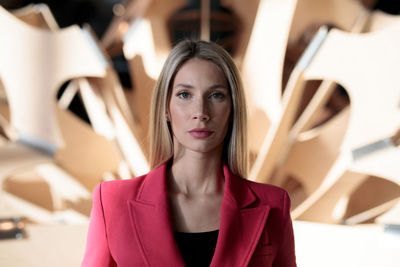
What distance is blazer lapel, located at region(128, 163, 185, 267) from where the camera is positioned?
0.80 metres

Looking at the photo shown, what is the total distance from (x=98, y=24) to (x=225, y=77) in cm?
400

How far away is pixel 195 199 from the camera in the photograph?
88 cm

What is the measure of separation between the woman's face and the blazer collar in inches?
3.5

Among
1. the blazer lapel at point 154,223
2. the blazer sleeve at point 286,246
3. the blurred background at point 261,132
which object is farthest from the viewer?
the blurred background at point 261,132

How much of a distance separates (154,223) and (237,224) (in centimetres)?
15

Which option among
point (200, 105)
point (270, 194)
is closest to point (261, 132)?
point (270, 194)

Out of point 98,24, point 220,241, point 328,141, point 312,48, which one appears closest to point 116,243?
point 220,241

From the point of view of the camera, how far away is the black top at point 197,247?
828mm

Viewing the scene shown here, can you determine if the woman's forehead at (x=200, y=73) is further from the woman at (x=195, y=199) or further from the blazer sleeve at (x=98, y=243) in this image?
the blazer sleeve at (x=98, y=243)

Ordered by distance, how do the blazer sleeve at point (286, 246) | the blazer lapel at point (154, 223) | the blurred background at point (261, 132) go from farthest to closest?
the blurred background at point (261, 132), the blazer sleeve at point (286, 246), the blazer lapel at point (154, 223)

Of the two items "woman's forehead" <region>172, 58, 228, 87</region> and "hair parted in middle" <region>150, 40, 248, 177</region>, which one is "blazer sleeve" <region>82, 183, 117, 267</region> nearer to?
"hair parted in middle" <region>150, 40, 248, 177</region>

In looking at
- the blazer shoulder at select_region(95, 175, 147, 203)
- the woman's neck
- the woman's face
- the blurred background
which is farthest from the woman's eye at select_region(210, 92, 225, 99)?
the blurred background

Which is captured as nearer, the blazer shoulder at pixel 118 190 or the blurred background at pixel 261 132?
the blazer shoulder at pixel 118 190

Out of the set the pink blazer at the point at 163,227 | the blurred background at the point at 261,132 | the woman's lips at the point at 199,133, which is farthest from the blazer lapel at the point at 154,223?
the blurred background at the point at 261,132
